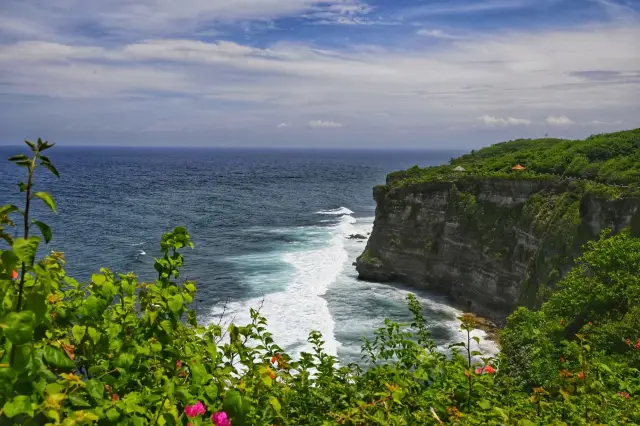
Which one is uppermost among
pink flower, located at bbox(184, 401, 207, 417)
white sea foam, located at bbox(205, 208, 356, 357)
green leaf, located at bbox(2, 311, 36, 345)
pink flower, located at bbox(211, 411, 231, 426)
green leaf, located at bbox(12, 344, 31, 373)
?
green leaf, located at bbox(2, 311, 36, 345)

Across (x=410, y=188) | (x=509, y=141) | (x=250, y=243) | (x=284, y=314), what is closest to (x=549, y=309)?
(x=284, y=314)

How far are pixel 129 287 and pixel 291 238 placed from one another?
67.5m

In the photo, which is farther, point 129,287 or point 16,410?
point 129,287

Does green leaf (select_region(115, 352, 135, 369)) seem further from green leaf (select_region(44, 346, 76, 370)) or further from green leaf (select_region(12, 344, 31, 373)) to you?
green leaf (select_region(12, 344, 31, 373))

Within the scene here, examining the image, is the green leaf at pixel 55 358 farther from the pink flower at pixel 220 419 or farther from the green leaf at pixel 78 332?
the pink flower at pixel 220 419

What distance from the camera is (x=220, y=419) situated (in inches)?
182

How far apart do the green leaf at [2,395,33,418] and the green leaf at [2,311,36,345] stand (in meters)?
0.53

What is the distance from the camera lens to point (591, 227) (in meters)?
35.8

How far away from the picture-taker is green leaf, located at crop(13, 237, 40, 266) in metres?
3.34

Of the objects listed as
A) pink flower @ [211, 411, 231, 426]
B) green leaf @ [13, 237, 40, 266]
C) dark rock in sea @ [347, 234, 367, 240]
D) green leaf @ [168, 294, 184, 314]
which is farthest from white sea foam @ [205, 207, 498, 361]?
green leaf @ [13, 237, 40, 266]

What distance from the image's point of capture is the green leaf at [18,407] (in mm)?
3365

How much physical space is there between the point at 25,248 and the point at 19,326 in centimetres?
52

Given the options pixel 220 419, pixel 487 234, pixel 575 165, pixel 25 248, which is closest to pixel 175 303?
pixel 220 419

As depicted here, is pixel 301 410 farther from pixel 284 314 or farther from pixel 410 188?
pixel 410 188
